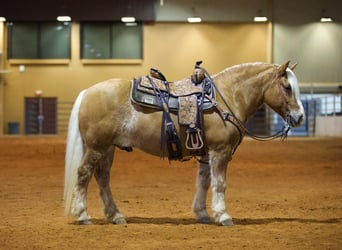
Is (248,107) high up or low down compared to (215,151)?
up

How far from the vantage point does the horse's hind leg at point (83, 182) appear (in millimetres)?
7758

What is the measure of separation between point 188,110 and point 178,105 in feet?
0.49

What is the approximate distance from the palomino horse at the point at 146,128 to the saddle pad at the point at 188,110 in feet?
0.43

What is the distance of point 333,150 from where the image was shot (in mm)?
21516

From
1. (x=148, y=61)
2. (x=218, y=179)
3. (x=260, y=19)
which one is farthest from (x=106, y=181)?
(x=260, y=19)

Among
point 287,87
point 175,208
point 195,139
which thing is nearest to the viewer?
point 195,139

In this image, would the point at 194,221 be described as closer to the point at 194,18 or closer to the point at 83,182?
the point at 83,182

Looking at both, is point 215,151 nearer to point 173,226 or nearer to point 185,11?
point 173,226

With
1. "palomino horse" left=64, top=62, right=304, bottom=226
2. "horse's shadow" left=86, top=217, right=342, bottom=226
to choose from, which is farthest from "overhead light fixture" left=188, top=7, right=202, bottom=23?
"horse's shadow" left=86, top=217, right=342, bottom=226

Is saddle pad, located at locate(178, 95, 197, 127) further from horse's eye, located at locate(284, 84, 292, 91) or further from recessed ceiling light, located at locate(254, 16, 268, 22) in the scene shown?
recessed ceiling light, located at locate(254, 16, 268, 22)

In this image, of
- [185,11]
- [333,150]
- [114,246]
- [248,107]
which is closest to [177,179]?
[248,107]

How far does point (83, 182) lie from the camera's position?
7.82 meters

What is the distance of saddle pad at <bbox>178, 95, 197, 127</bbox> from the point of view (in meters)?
7.59

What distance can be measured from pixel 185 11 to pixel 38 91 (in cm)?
1026
